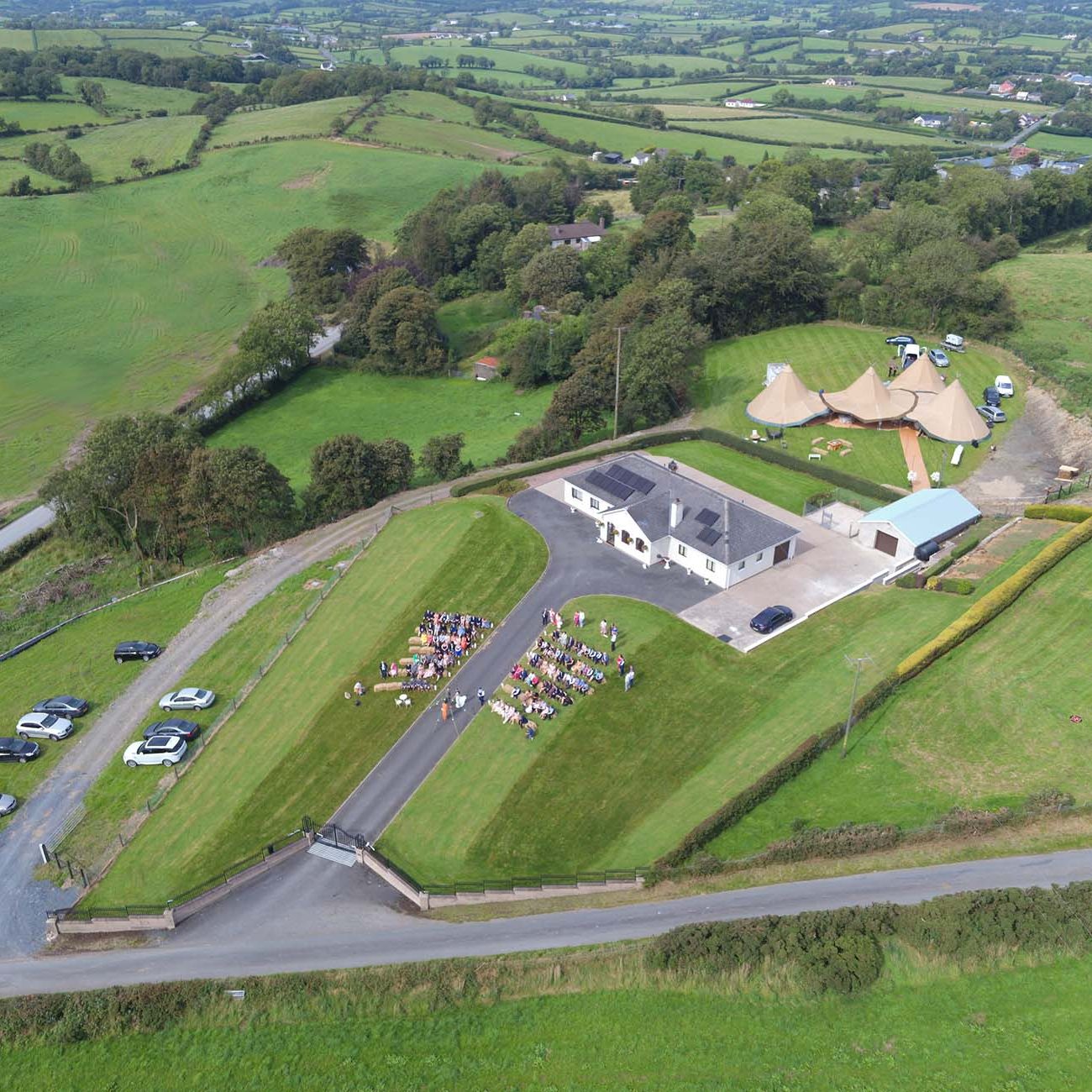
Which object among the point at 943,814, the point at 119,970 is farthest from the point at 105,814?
the point at 943,814

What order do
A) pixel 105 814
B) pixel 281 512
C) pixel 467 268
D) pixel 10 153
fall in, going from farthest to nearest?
pixel 10 153
pixel 467 268
pixel 281 512
pixel 105 814

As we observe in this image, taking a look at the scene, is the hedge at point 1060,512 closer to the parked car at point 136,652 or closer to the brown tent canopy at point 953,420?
the brown tent canopy at point 953,420

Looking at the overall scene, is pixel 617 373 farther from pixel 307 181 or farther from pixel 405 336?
pixel 307 181

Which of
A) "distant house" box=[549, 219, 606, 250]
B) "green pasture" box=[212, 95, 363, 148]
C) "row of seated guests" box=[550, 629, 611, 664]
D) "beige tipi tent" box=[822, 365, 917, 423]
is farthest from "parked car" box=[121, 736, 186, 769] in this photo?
"green pasture" box=[212, 95, 363, 148]

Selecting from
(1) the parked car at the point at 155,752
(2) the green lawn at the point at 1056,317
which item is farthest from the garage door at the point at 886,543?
(1) the parked car at the point at 155,752

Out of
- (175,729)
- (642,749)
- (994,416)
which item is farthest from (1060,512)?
(175,729)

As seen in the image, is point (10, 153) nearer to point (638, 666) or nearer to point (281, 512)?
point (281, 512)

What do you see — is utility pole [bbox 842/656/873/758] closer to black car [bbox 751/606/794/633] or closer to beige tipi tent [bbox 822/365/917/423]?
black car [bbox 751/606/794/633]
